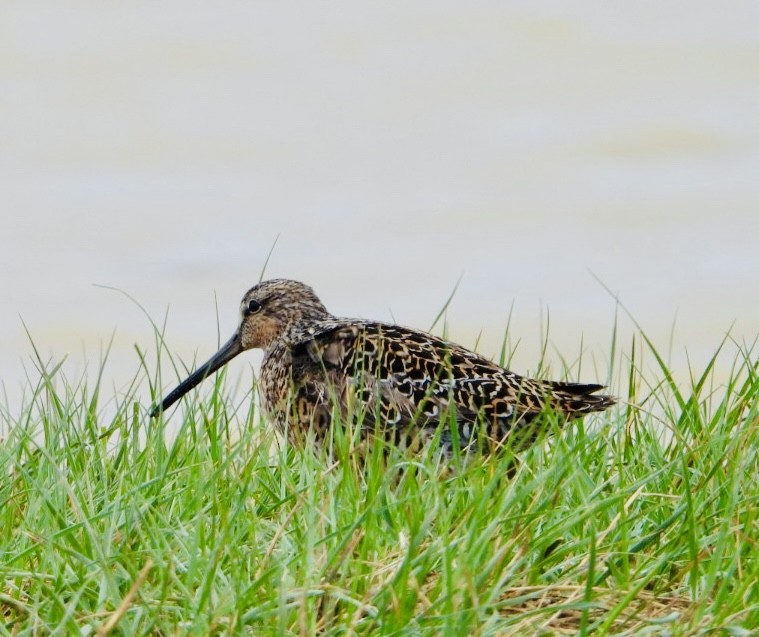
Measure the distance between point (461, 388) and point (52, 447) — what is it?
1.77m

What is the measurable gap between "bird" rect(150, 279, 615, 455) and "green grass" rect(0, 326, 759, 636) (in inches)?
24.4

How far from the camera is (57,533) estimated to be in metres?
4.21

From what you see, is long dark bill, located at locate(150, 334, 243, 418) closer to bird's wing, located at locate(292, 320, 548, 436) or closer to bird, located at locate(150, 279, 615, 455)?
bird, located at locate(150, 279, 615, 455)

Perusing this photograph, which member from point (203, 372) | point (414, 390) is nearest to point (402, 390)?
point (414, 390)

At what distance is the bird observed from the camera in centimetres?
601

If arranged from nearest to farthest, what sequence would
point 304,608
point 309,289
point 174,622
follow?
point 304,608 < point 174,622 < point 309,289

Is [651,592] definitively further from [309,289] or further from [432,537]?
[309,289]

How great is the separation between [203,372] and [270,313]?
0.71 m

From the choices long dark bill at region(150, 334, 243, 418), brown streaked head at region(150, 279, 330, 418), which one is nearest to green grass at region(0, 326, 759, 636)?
long dark bill at region(150, 334, 243, 418)

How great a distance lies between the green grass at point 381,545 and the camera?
3.85 m

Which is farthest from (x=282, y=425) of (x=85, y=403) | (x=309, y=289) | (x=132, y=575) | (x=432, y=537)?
(x=132, y=575)

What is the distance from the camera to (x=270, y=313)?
7.51 m

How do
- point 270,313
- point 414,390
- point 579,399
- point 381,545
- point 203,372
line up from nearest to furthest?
point 381,545 < point 579,399 < point 414,390 < point 203,372 < point 270,313

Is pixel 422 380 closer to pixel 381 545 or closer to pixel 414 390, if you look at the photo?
pixel 414 390
